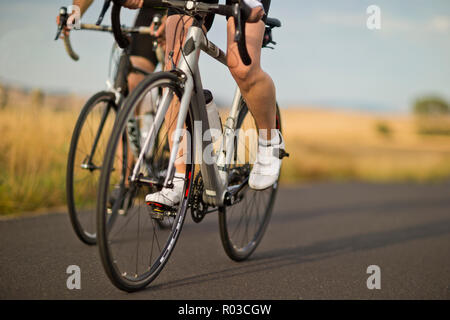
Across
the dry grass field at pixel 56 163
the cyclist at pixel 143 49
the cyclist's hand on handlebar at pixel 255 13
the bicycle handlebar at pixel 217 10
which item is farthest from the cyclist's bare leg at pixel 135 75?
the cyclist's hand on handlebar at pixel 255 13

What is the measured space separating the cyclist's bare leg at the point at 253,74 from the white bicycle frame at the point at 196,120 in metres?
0.13

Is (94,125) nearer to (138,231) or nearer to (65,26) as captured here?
(65,26)

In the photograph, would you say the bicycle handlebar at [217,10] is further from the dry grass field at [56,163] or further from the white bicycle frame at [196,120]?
the dry grass field at [56,163]

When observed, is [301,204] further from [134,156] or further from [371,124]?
[371,124]

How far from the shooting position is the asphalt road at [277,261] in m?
3.08

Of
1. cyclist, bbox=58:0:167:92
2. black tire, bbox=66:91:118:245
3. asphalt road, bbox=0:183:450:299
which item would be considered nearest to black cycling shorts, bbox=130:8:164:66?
cyclist, bbox=58:0:167:92

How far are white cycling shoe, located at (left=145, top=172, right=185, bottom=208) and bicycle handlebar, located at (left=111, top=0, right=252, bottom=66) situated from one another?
76 cm

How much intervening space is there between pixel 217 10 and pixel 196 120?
610mm

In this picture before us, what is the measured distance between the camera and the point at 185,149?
125 inches

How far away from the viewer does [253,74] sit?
333 centimetres

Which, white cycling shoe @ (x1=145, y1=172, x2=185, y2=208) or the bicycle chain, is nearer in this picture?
white cycling shoe @ (x1=145, y1=172, x2=185, y2=208)

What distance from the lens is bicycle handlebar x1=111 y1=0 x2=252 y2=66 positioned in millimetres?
2842

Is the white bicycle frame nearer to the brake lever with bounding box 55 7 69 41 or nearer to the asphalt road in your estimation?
the asphalt road
